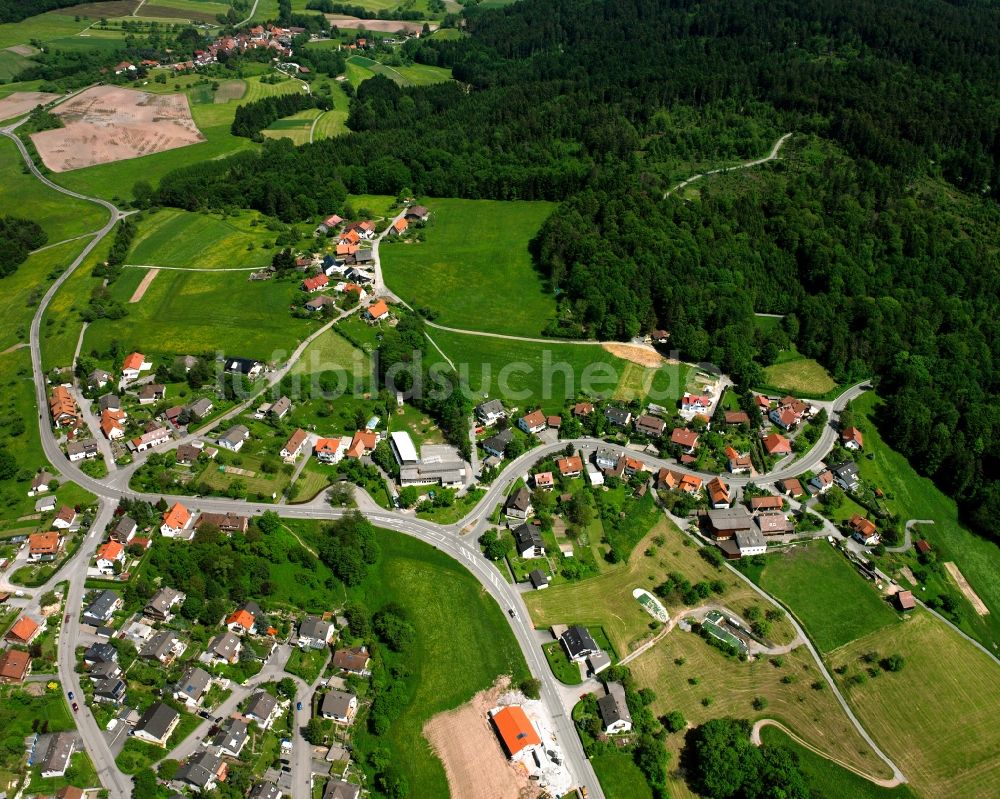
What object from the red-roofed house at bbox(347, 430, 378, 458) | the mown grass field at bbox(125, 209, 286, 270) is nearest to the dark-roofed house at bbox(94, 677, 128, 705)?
the red-roofed house at bbox(347, 430, 378, 458)

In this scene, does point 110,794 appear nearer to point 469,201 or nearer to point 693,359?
point 693,359

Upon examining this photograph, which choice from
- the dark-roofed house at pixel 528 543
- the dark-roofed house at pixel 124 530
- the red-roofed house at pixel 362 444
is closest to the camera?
the dark-roofed house at pixel 124 530

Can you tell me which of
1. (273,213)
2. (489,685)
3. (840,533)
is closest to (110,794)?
(489,685)

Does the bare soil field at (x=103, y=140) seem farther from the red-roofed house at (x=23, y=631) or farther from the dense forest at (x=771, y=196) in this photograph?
the red-roofed house at (x=23, y=631)

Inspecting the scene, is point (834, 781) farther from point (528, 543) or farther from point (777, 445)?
point (777, 445)

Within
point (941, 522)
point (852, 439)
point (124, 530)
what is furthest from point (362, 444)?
point (941, 522)

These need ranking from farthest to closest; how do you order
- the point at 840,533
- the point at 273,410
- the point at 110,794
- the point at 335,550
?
1. the point at 273,410
2. the point at 840,533
3. the point at 335,550
4. the point at 110,794

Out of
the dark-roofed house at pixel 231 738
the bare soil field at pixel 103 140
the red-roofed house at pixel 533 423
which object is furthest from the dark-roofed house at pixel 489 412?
the bare soil field at pixel 103 140
